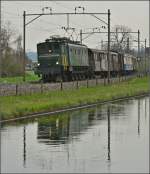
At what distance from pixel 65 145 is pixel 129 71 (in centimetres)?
8520

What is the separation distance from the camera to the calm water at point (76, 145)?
13.4 meters

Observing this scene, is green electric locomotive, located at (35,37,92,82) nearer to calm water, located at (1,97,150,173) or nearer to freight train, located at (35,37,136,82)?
freight train, located at (35,37,136,82)

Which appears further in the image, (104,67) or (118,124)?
(104,67)

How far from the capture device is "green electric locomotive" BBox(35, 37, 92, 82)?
5750 centimetres

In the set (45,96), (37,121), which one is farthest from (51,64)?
(37,121)

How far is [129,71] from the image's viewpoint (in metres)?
102

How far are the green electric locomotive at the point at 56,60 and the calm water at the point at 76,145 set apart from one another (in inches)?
1199

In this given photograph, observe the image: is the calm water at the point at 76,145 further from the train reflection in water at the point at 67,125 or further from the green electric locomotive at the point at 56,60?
the green electric locomotive at the point at 56,60

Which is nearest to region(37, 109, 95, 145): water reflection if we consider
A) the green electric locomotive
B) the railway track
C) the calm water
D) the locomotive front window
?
the calm water

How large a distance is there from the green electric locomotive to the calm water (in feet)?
99.9

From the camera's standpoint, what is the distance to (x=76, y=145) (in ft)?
55.5

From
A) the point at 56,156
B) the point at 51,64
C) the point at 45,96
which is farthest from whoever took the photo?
the point at 51,64

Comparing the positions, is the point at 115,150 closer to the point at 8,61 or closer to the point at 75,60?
the point at 75,60

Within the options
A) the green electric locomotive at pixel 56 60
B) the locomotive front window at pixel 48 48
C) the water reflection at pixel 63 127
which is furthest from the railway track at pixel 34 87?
the water reflection at pixel 63 127
